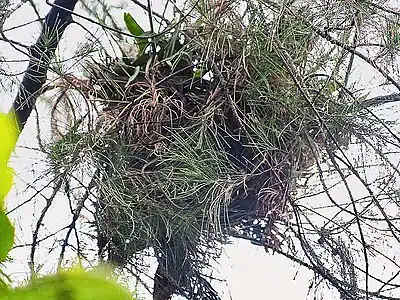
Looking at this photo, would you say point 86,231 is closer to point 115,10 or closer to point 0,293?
point 115,10

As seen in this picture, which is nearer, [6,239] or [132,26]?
[6,239]

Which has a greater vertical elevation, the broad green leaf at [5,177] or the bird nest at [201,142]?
the bird nest at [201,142]

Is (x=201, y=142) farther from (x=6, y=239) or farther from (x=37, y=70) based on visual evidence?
(x=6, y=239)

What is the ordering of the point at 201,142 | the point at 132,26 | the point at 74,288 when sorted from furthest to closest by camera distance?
1. the point at 132,26
2. the point at 201,142
3. the point at 74,288

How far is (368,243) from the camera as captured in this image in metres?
0.48

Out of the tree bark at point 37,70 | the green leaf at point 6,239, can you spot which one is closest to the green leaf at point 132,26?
the tree bark at point 37,70

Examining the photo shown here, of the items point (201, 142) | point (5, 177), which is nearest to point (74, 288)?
point (5, 177)

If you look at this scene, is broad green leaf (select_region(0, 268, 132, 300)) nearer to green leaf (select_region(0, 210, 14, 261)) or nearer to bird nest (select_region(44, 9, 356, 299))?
green leaf (select_region(0, 210, 14, 261))

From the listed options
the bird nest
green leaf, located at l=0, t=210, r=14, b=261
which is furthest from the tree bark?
green leaf, located at l=0, t=210, r=14, b=261

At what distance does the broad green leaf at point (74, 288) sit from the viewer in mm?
79

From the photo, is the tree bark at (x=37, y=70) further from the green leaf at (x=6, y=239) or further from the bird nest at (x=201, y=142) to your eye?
Result: the green leaf at (x=6, y=239)

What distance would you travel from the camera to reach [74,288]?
0.26 ft

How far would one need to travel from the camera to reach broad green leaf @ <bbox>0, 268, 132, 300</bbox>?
0.26 ft

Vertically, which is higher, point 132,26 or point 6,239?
point 132,26
